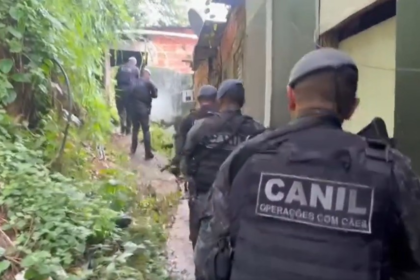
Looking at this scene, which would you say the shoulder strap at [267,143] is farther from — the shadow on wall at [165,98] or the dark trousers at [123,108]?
the shadow on wall at [165,98]

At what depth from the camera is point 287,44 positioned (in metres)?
4.70

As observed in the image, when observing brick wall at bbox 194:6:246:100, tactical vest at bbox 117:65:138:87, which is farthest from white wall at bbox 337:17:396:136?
tactical vest at bbox 117:65:138:87

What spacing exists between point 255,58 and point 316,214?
4.73m

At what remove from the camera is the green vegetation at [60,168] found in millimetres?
3756

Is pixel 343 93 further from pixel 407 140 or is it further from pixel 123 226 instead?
pixel 123 226

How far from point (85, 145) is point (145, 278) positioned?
3552mm

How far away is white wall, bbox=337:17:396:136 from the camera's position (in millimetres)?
3186

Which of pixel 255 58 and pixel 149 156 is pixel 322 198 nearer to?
pixel 255 58

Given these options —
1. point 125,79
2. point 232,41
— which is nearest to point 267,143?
point 232,41

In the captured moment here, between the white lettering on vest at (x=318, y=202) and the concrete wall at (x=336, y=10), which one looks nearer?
the white lettering on vest at (x=318, y=202)

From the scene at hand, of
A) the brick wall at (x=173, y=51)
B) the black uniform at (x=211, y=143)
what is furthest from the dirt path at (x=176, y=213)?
the brick wall at (x=173, y=51)

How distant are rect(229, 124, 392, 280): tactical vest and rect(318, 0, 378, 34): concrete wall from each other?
1803 mm

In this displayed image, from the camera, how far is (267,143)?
1.79 metres

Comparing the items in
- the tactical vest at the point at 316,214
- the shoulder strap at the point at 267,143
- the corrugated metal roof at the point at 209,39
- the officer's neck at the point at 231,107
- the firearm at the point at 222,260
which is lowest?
the firearm at the point at 222,260
